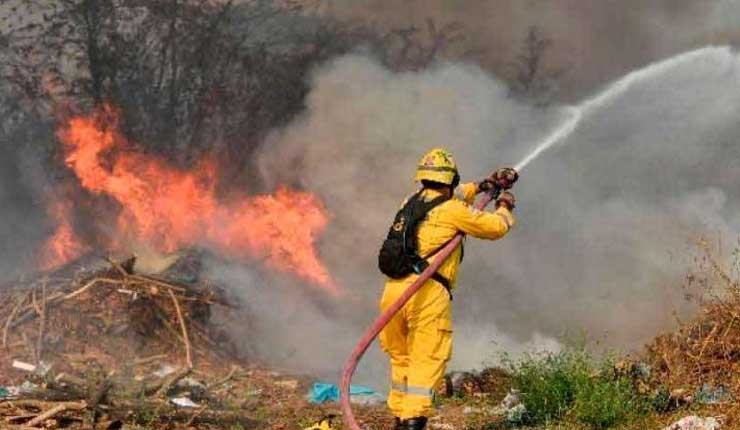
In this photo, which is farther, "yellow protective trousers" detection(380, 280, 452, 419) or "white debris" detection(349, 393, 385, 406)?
"white debris" detection(349, 393, 385, 406)

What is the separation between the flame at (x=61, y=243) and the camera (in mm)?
13055

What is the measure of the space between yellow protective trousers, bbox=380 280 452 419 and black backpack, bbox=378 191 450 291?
0.09m

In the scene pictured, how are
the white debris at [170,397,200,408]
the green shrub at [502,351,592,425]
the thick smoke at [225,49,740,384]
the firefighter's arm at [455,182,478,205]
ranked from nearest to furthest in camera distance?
1. the firefighter's arm at [455,182,478,205]
2. the green shrub at [502,351,592,425]
3. the white debris at [170,397,200,408]
4. the thick smoke at [225,49,740,384]

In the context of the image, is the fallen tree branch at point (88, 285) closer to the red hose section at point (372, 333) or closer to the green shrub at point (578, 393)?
the green shrub at point (578, 393)

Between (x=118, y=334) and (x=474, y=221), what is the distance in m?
4.95

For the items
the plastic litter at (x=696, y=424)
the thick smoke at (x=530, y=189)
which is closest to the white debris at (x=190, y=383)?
the thick smoke at (x=530, y=189)

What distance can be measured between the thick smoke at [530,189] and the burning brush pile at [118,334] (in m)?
0.89

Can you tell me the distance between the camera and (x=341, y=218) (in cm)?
1209

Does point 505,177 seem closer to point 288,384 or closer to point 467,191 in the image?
point 467,191

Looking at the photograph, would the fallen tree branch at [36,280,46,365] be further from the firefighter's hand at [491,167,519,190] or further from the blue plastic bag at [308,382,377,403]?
the firefighter's hand at [491,167,519,190]

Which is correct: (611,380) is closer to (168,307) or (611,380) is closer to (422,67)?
(168,307)

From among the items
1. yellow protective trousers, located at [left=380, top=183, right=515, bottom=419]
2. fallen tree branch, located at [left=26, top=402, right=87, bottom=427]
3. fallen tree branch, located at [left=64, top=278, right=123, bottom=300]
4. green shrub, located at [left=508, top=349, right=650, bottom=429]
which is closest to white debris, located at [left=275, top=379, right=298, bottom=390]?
fallen tree branch, located at [left=64, top=278, right=123, bottom=300]

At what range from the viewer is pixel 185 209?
12.8 metres

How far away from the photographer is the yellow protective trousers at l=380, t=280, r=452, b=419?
6.61m
